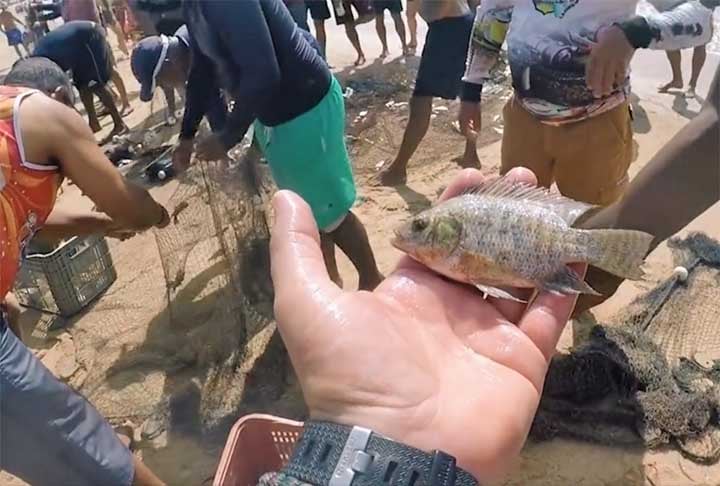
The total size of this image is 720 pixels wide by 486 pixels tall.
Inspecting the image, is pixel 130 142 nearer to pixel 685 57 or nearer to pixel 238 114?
pixel 238 114

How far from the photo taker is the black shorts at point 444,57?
552 centimetres

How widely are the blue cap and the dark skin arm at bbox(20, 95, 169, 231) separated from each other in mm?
2303

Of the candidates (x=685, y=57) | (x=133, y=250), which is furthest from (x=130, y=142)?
(x=685, y=57)

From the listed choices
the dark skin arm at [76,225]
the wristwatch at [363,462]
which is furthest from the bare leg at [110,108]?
the wristwatch at [363,462]

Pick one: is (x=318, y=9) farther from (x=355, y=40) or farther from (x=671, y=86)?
(x=671, y=86)

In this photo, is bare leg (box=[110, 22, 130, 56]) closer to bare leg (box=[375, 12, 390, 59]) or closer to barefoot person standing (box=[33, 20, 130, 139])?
barefoot person standing (box=[33, 20, 130, 139])

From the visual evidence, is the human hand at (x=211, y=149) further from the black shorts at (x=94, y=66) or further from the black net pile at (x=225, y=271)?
the black shorts at (x=94, y=66)

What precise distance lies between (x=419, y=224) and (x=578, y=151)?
126 cm

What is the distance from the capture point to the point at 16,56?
15383 millimetres

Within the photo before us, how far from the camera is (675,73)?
710 cm

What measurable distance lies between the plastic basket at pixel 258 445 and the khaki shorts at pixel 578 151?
198cm

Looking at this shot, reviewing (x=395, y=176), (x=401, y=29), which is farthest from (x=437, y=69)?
(x=401, y=29)

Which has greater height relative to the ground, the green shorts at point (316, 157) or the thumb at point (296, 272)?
the thumb at point (296, 272)

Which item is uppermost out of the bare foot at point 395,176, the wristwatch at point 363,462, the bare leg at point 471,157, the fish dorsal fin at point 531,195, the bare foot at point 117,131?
the fish dorsal fin at point 531,195
